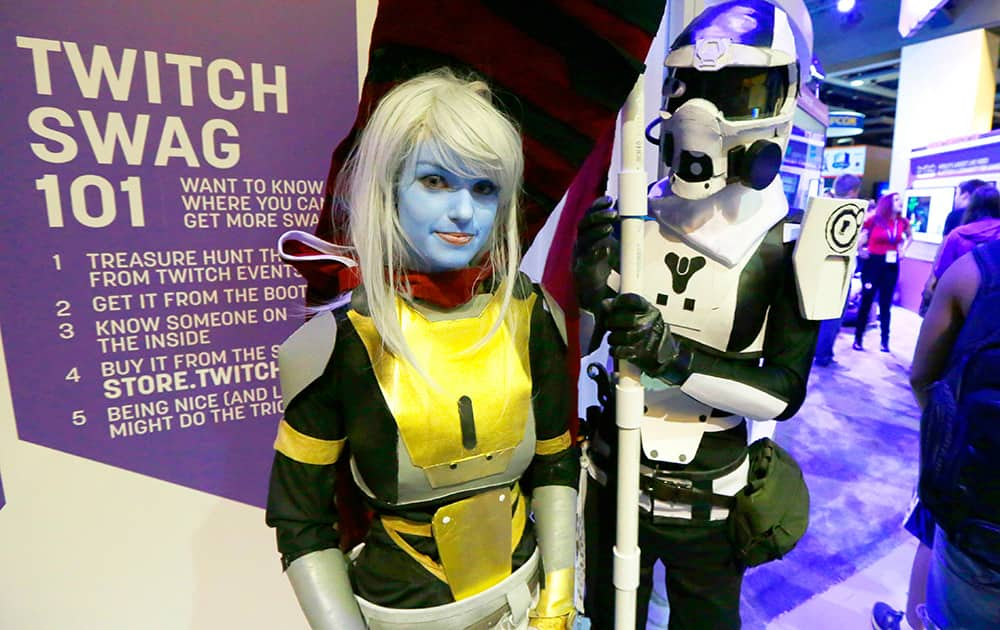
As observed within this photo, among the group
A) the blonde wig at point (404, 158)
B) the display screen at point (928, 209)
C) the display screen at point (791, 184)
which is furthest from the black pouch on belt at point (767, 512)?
the display screen at point (928, 209)

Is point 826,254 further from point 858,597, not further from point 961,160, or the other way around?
point 961,160

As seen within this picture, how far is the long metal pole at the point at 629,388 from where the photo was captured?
2.72 ft

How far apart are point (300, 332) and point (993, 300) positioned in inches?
50.8

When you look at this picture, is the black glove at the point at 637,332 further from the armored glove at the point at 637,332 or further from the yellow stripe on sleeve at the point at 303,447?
the yellow stripe on sleeve at the point at 303,447

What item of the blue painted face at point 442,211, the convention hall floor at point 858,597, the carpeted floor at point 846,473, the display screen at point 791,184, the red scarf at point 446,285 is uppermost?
the display screen at point 791,184

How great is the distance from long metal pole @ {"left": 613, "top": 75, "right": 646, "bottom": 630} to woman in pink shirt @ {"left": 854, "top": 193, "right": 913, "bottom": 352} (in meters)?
4.72

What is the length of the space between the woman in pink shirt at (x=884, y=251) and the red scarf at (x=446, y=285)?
193 inches

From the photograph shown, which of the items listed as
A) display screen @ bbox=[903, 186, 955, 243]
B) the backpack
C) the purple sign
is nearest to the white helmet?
the backpack

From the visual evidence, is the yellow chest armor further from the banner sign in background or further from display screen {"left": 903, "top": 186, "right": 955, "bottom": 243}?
display screen {"left": 903, "top": 186, "right": 955, "bottom": 243}

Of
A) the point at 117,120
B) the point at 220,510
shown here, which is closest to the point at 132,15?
the point at 117,120

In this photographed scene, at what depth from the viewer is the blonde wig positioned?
712 mm

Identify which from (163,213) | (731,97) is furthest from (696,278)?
(163,213)

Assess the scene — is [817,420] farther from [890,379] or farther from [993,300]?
[993,300]

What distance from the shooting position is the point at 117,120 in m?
1.10
